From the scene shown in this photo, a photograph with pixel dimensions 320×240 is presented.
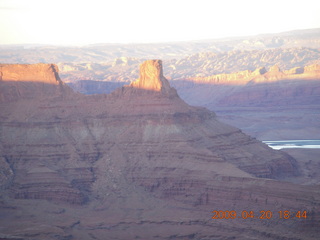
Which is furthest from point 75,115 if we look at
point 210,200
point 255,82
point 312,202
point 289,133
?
point 255,82

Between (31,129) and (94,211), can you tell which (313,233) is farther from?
(31,129)

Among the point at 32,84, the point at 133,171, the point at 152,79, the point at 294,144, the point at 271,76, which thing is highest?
the point at 152,79

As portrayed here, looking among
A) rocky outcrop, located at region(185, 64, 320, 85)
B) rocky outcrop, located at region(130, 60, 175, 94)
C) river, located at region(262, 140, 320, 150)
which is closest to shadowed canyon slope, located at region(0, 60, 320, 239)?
rocky outcrop, located at region(130, 60, 175, 94)

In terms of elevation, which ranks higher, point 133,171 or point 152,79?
point 152,79

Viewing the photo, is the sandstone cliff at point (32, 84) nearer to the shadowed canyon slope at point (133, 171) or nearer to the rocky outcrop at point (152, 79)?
the shadowed canyon slope at point (133, 171)

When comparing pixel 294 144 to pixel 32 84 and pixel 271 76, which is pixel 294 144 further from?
pixel 32 84

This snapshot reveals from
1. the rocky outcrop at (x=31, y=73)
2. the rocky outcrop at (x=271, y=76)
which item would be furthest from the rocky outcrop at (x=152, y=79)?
the rocky outcrop at (x=271, y=76)

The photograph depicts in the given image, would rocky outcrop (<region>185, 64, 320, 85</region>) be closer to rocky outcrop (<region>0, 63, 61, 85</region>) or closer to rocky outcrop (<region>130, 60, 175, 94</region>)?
rocky outcrop (<region>130, 60, 175, 94</region>)

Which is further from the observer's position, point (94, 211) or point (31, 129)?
point (31, 129)

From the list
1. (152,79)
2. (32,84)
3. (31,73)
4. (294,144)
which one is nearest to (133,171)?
(152,79)
